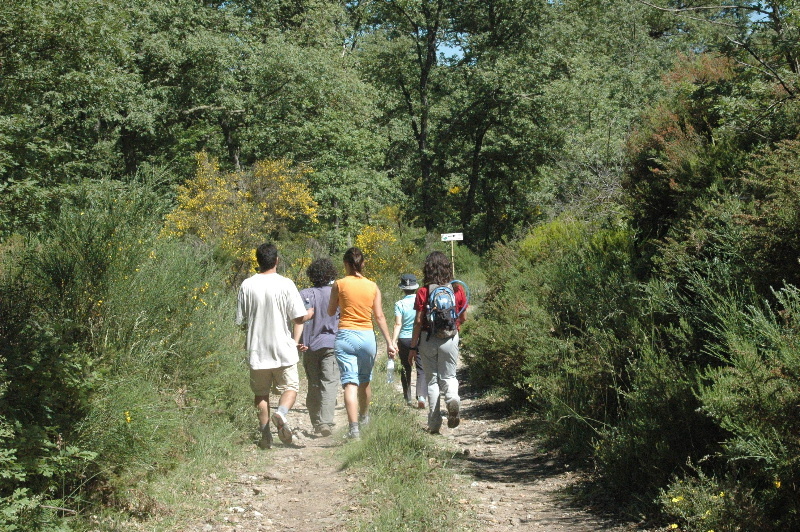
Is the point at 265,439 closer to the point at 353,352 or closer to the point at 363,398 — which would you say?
the point at 363,398

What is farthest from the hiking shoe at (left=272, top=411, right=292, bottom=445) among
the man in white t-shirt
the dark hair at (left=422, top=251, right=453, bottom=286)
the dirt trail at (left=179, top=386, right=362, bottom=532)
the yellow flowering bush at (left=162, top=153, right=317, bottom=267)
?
the yellow flowering bush at (left=162, top=153, right=317, bottom=267)

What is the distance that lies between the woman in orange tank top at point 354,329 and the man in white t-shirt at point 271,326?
422 millimetres

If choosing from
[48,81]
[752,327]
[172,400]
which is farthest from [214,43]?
[752,327]

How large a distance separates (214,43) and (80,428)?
17507 mm

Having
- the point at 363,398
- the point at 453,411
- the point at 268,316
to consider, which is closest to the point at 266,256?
the point at 268,316

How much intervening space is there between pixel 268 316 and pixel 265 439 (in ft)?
4.31

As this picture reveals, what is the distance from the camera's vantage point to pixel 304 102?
23.2 meters

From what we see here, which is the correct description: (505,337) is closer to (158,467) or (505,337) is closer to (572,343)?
(572,343)

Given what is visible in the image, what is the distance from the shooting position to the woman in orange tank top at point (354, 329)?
762 cm

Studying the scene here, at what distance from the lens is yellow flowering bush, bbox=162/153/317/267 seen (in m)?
16.1

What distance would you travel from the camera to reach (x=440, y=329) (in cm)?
762

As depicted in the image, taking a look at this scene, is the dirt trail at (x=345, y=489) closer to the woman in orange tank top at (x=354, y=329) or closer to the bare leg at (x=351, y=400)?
the bare leg at (x=351, y=400)

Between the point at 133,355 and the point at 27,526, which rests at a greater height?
the point at 133,355

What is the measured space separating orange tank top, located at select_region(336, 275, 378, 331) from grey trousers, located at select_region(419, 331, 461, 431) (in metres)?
0.68
